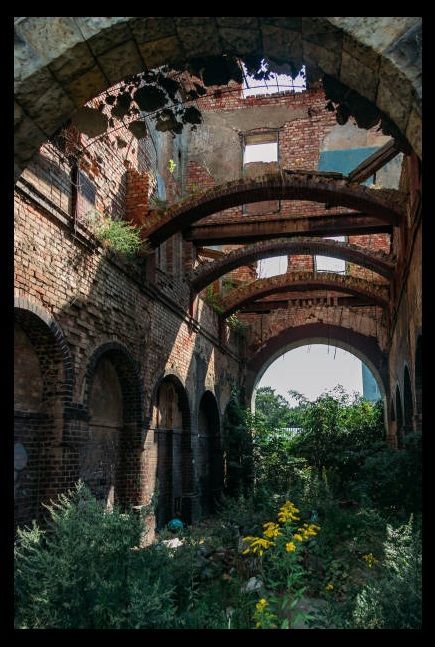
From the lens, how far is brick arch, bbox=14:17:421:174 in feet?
8.66

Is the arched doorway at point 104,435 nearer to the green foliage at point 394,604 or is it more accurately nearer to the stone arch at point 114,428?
the stone arch at point 114,428

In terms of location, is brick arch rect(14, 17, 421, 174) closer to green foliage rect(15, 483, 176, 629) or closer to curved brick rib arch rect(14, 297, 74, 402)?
green foliage rect(15, 483, 176, 629)

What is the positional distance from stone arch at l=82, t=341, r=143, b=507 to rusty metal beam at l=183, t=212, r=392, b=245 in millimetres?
4164

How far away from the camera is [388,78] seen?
8.82 ft

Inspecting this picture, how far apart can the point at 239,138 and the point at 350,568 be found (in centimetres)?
1615

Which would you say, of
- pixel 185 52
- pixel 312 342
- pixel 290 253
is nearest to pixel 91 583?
pixel 185 52

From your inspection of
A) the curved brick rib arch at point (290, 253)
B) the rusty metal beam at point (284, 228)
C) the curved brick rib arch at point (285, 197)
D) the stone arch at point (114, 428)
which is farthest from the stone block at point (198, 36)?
the curved brick rib arch at point (290, 253)

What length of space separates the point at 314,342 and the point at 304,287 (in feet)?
14.4

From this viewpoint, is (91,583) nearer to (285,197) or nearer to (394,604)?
(394,604)

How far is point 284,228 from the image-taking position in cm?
1134

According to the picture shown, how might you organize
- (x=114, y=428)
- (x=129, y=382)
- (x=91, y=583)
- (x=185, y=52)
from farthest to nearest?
1. (x=129, y=382)
2. (x=114, y=428)
3. (x=91, y=583)
4. (x=185, y=52)

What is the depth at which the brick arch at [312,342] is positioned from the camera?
58.8ft
